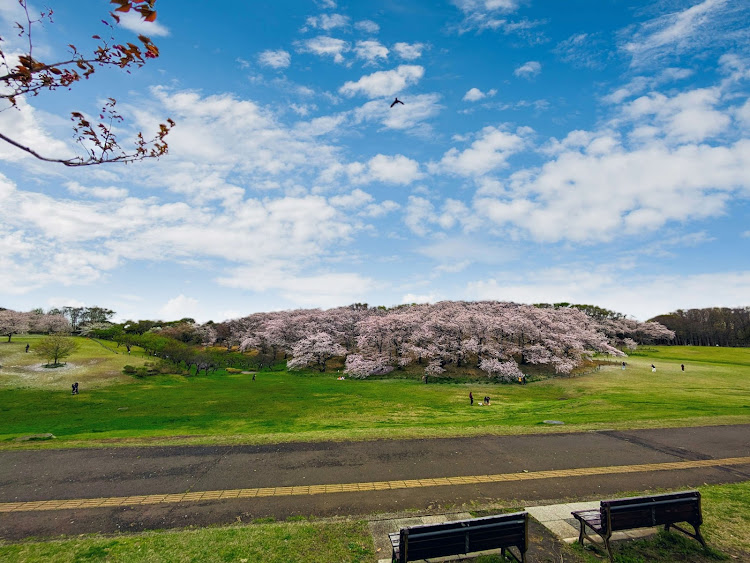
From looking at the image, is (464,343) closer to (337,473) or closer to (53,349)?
(337,473)

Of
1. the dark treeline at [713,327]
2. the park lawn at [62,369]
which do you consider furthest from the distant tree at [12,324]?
the dark treeline at [713,327]

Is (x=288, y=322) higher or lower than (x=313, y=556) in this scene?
higher

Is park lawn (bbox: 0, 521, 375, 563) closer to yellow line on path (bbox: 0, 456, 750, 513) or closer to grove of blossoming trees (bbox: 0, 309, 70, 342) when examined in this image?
yellow line on path (bbox: 0, 456, 750, 513)

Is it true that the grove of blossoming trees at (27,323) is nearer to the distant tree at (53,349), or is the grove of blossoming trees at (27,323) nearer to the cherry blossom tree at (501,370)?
the distant tree at (53,349)

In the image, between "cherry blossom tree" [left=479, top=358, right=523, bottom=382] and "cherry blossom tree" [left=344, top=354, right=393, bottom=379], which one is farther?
"cherry blossom tree" [left=344, top=354, right=393, bottom=379]

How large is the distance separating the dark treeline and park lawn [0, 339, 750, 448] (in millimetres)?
65711

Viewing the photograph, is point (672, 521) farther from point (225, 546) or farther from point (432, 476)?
point (225, 546)

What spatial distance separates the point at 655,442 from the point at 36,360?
6524cm

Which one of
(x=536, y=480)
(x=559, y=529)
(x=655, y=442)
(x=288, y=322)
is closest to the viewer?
(x=559, y=529)

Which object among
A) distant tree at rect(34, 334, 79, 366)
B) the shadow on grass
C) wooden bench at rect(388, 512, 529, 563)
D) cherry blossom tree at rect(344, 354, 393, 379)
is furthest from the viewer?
cherry blossom tree at rect(344, 354, 393, 379)

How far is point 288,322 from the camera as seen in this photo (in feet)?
237

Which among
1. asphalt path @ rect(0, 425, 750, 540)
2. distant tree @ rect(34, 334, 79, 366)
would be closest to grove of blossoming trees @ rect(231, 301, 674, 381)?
distant tree @ rect(34, 334, 79, 366)

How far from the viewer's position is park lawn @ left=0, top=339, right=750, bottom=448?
15.4 m

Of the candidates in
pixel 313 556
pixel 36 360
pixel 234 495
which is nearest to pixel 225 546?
pixel 313 556
